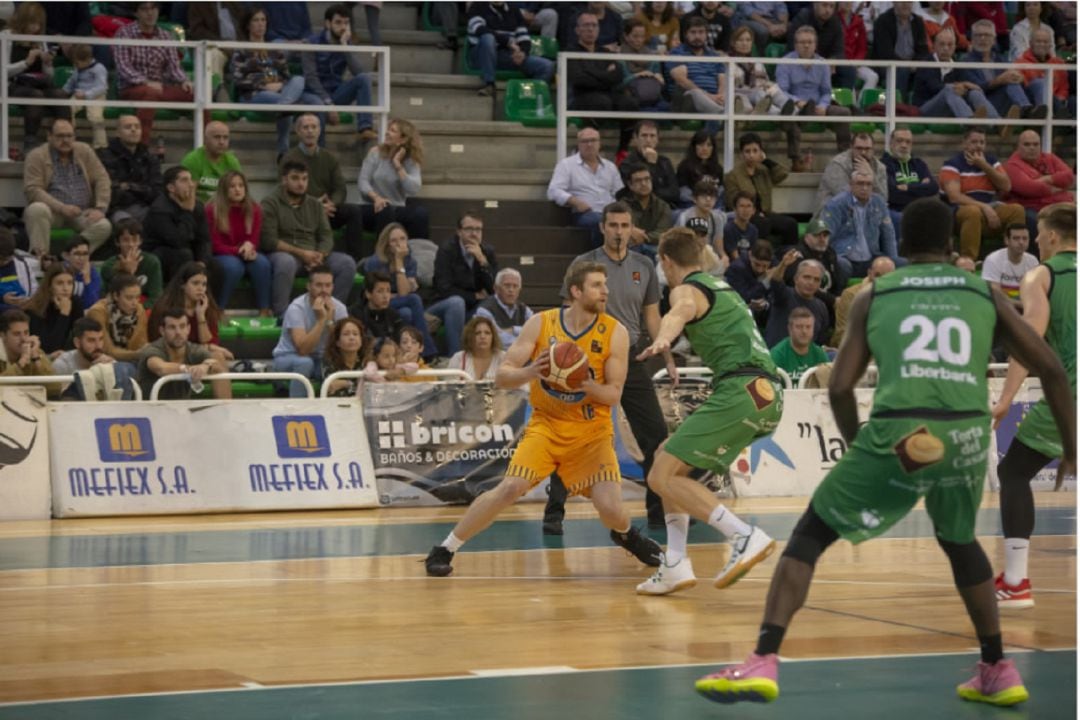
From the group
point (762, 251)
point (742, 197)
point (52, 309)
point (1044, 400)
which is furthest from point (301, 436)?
point (1044, 400)

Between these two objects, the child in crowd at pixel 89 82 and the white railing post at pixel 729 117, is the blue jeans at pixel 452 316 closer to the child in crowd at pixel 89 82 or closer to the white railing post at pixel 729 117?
the child in crowd at pixel 89 82

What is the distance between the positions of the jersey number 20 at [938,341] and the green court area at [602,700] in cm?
137

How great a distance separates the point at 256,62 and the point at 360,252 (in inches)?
104

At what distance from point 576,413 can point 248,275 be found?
8.25 metres

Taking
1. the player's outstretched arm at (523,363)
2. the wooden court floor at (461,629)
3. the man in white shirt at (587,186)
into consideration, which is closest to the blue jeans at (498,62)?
the man in white shirt at (587,186)

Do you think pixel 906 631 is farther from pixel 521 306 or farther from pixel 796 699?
pixel 521 306

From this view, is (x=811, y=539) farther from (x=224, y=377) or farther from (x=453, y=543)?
(x=224, y=377)

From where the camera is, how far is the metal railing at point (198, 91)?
59.9ft

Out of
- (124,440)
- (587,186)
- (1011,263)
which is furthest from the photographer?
(587,186)

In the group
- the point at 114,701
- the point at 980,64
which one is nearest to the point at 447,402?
the point at 114,701

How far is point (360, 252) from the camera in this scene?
63.2 ft

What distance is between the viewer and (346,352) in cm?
1580

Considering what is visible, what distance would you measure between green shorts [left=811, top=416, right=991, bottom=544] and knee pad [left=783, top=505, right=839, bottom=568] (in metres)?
0.03

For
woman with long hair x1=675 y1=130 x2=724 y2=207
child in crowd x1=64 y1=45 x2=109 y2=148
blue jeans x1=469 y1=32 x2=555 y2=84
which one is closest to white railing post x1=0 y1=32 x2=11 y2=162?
child in crowd x1=64 y1=45 x2=109 y2=148
